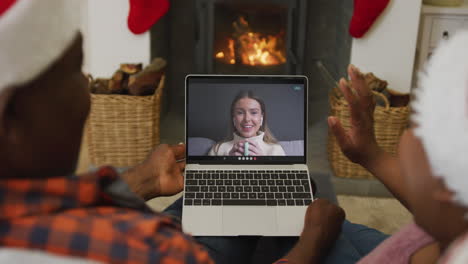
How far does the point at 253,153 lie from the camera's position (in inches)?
53.4

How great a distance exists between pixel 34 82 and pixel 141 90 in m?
1.58

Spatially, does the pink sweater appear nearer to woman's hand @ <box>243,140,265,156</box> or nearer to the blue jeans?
the blue jeans

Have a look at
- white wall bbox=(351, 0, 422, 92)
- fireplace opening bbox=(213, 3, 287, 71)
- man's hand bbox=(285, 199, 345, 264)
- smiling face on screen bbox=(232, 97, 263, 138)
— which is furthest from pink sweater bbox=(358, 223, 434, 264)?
fireplace opening bbox=(213, 3, 287, 71)

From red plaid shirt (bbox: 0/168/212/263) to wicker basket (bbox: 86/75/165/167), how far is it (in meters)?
1.48

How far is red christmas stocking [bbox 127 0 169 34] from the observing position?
2.24m

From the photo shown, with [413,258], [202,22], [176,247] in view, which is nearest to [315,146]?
[202,22]

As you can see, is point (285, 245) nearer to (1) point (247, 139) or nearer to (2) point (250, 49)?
(1) point (247, 139)

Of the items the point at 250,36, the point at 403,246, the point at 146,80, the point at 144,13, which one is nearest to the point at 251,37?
the point at 250,36

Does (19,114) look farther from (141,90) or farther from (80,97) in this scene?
(141,90)

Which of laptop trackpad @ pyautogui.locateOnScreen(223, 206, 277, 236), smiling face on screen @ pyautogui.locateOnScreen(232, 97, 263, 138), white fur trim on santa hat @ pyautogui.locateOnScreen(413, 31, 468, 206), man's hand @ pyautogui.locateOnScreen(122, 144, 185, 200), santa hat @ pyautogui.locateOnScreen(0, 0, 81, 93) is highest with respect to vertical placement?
santa hat @ pyautogui.locateOnScreen(0, 0, 81, 93)

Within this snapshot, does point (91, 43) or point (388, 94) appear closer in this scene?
point (388, 94)

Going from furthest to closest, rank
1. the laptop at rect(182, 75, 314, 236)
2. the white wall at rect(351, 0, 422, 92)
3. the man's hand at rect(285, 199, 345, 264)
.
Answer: the white wall at rect(351, 0, 422, 92) < the laptop at rect(182, 75, 314, 236) < the man's hand at rect(285, 199, 345, 264)

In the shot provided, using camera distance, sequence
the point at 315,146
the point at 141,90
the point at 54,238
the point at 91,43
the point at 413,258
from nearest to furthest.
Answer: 1. the point at 54,238
2. the point at 413,258
3. the point at 141,90
4. the point at 91,43
5. the point at 315,146

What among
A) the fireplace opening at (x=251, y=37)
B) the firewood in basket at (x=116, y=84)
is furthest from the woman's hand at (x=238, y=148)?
the fireplace opening at (x=251, y=37)
